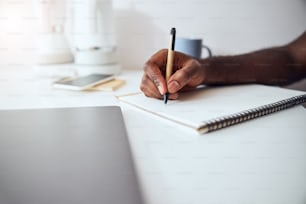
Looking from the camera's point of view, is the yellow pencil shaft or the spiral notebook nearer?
the spiral notebook

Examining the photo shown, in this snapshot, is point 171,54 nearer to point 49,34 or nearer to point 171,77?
point 171,77

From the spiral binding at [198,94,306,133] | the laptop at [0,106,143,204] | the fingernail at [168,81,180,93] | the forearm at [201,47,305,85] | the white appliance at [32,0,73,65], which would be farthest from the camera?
the white appliance at [32,0,73,65]

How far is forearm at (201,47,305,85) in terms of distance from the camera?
0.65 meters

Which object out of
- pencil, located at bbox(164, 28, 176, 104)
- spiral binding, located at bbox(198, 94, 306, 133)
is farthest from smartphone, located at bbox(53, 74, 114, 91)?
spiral binding, located at bbox(198, 94, 306, 133)

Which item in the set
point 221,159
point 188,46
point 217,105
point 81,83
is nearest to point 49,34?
point 81,83

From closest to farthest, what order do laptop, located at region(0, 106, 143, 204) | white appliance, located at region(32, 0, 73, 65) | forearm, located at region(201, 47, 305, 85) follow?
laptop, located at region(0, 106, 143, 204), forearm, located at region(201, 47, 305, 85), white appliance, located at region(32, 0, 73, 65)

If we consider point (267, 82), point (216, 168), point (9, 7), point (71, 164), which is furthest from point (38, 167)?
point (9, 7)

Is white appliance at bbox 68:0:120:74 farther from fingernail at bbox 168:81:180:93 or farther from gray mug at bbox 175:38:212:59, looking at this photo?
fingernail at bbox 168:81:180:93

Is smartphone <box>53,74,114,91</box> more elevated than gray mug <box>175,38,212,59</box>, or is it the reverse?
gray mug <box>175,38,212,59</box>

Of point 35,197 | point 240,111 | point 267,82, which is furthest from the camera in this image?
point 267,82

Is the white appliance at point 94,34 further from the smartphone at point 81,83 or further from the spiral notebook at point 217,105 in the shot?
the spiral notebook at point 217,105

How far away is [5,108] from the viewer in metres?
0.47

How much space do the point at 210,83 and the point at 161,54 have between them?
0.48 ft

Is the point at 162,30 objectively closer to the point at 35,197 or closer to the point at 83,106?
the point at 83,106
